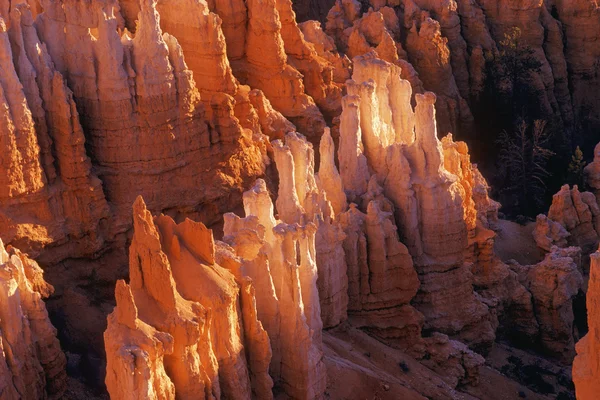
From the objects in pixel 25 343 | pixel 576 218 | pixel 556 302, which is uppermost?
pixel 25 343

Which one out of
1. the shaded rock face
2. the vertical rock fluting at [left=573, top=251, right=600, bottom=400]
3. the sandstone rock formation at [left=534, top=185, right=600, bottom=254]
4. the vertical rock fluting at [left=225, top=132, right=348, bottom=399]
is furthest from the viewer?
the shaded rock face

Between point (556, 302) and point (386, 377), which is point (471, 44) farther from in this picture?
point (386, 377)

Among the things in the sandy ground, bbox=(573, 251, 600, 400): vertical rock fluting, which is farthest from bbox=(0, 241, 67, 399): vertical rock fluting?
bbox=(573, 251, 600, 400): vertical rock fluting

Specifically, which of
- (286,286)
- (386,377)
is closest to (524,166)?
(386,377)

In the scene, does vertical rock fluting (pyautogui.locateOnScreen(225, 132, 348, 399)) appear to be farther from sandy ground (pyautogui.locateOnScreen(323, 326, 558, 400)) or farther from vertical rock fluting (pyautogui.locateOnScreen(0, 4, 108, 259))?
vertical rock fluting (pyautogui.locateOnScreen(0, 4, 108, 259))

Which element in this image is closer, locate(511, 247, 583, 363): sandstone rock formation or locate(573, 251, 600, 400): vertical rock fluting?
locate(573, 251, 600, 400): vertical rock fluting

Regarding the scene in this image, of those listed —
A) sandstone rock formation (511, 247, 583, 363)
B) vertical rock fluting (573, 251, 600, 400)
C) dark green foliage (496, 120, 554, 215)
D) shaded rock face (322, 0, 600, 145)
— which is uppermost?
shaded rock face (322, 0, 600, 145)

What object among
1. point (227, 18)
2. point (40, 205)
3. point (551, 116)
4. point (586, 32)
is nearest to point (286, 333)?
point (40, 205)

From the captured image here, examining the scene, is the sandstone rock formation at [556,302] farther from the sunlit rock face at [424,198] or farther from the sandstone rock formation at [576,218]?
the sandstone rock formation at [576,218]
